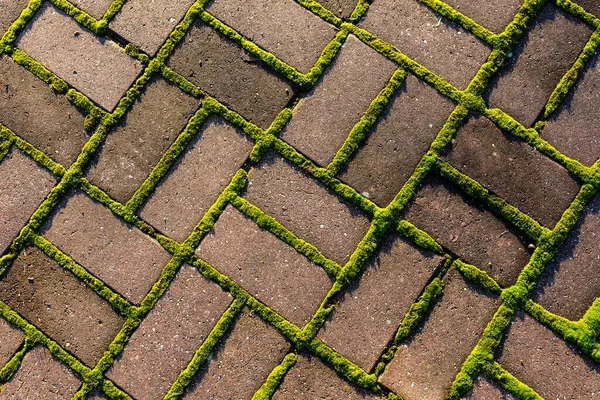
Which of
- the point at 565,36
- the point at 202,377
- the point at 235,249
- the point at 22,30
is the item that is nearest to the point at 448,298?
the point at 235,249

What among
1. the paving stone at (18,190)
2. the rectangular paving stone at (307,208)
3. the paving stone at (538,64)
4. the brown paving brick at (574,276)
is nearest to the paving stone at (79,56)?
the paving stone at (18,190)

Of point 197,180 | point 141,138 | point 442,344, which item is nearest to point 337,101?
point 197,180

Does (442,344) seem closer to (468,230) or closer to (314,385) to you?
(468,230)

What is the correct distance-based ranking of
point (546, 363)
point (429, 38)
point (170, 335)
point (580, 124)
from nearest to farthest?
point (546, 363) < point (170, 335) < point (580, 124) < point (429, 38)

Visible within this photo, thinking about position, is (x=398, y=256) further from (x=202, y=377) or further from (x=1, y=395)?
(x=1, y=395)

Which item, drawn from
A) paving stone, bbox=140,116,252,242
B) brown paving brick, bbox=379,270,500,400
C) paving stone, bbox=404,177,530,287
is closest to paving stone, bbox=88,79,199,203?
paving stone, bbox=140,116,252,242
